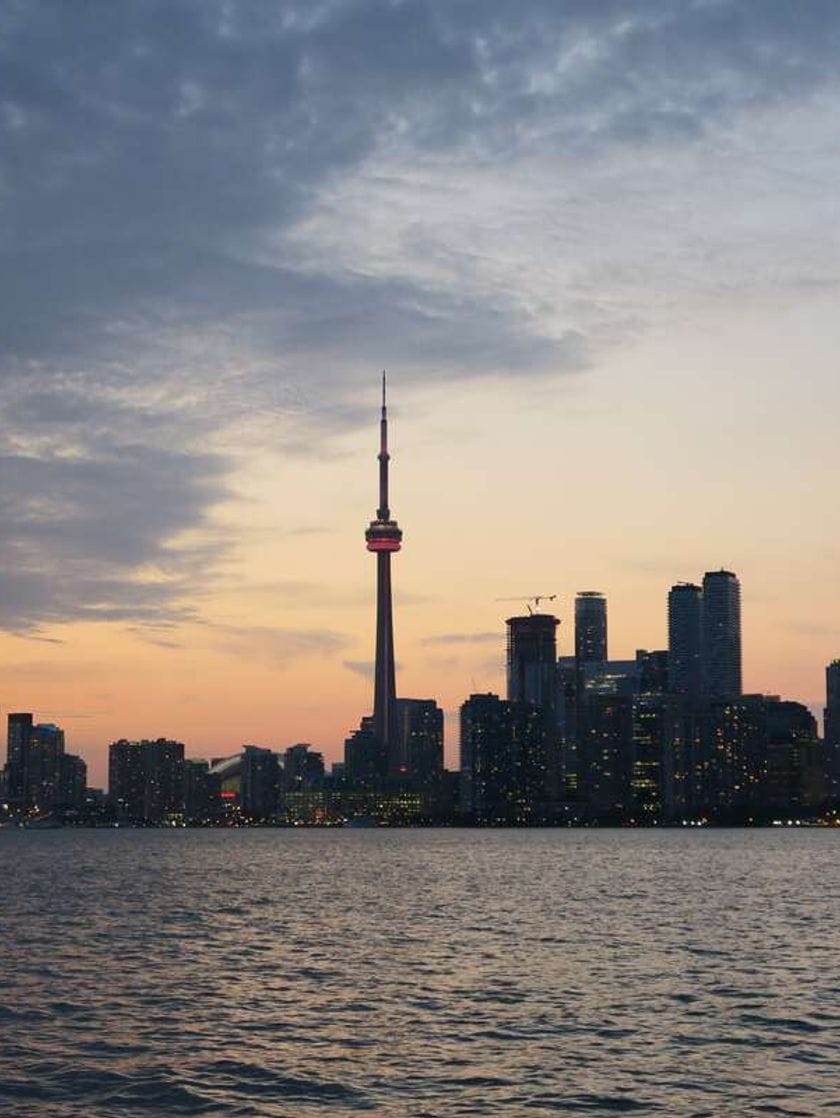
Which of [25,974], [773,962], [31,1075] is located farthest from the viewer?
[773,962]

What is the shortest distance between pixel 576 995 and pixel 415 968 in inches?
611

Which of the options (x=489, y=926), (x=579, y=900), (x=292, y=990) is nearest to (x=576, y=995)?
(x=292, y=990)

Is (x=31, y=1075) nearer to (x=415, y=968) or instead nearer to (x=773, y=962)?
(x=415, y=968)

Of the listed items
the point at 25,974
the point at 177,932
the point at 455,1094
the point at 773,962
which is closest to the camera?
the point at 455,1094

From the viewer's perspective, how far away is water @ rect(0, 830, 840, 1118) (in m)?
52.0

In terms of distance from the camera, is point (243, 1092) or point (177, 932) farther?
point (177, 932)

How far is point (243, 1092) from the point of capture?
52.8m

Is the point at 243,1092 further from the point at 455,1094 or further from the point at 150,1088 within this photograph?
the point at 455,1094

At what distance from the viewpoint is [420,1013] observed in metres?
70.4

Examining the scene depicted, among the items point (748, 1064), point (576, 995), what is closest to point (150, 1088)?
point (748, 1064)

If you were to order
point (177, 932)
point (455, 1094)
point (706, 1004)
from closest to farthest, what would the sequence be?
point (455, 1094)
point (706, 1004)
point (177, 932)

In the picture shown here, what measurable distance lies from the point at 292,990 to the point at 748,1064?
28.0m

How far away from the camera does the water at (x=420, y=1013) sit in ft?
171

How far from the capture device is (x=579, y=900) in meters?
149
